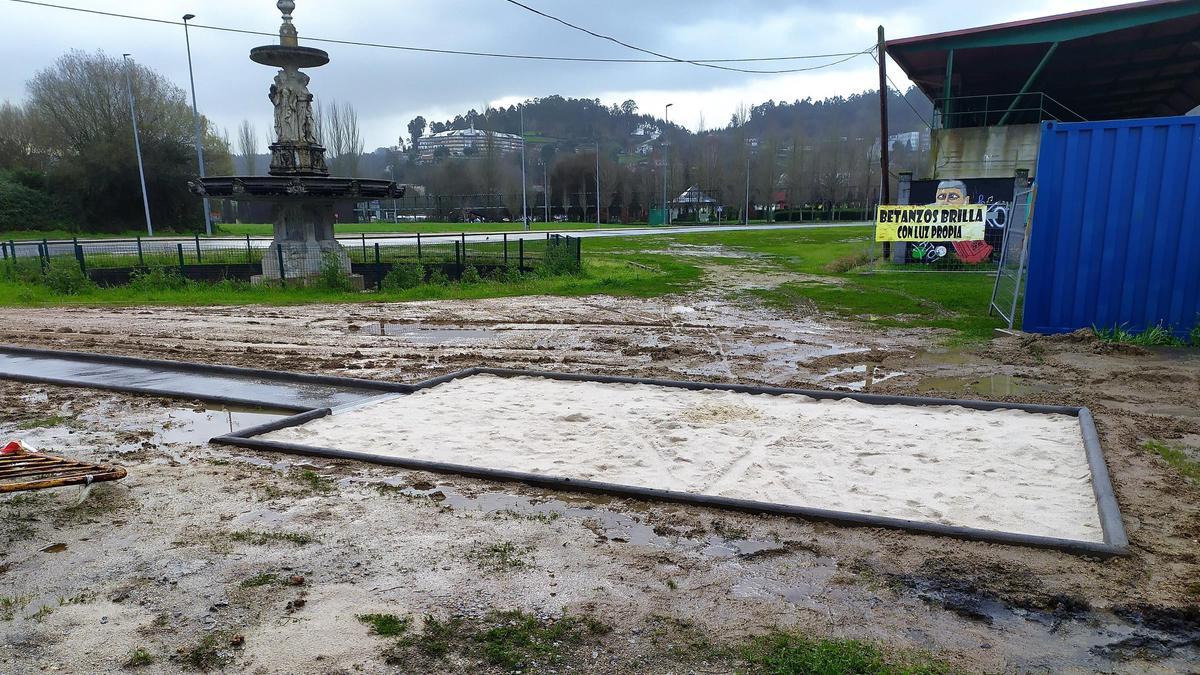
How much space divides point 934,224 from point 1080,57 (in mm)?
10468

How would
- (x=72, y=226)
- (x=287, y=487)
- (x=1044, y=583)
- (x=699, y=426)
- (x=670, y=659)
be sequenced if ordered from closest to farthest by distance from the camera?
(x=670, y=659), (x=1044, y=583), (x=287, y=487), (x=699, y=426), (x=72, y=226)

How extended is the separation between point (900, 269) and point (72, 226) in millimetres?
52934

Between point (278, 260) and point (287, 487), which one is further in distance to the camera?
point (278, 260)

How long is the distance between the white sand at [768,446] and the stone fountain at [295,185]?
13.5 meters

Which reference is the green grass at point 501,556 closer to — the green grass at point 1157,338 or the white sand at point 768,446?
the white sand at point 768,446

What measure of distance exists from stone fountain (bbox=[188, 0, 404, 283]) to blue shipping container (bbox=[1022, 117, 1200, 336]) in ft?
50.5

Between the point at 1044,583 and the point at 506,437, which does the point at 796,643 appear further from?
the point at 506,437

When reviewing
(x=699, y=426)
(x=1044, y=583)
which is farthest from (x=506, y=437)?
(x=1044, y=583)

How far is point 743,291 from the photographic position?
58.9 feet

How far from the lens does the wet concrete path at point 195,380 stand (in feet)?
26.7

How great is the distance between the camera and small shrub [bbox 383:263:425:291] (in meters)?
19.4

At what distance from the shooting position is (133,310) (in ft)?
53.3

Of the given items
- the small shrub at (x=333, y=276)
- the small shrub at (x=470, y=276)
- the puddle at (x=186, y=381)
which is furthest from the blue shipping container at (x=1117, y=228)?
the small shrub at (x=333, y=276)

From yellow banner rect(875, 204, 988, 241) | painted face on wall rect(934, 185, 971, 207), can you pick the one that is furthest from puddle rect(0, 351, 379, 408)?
painted face on wall rect(934, 185, 971, 207)
